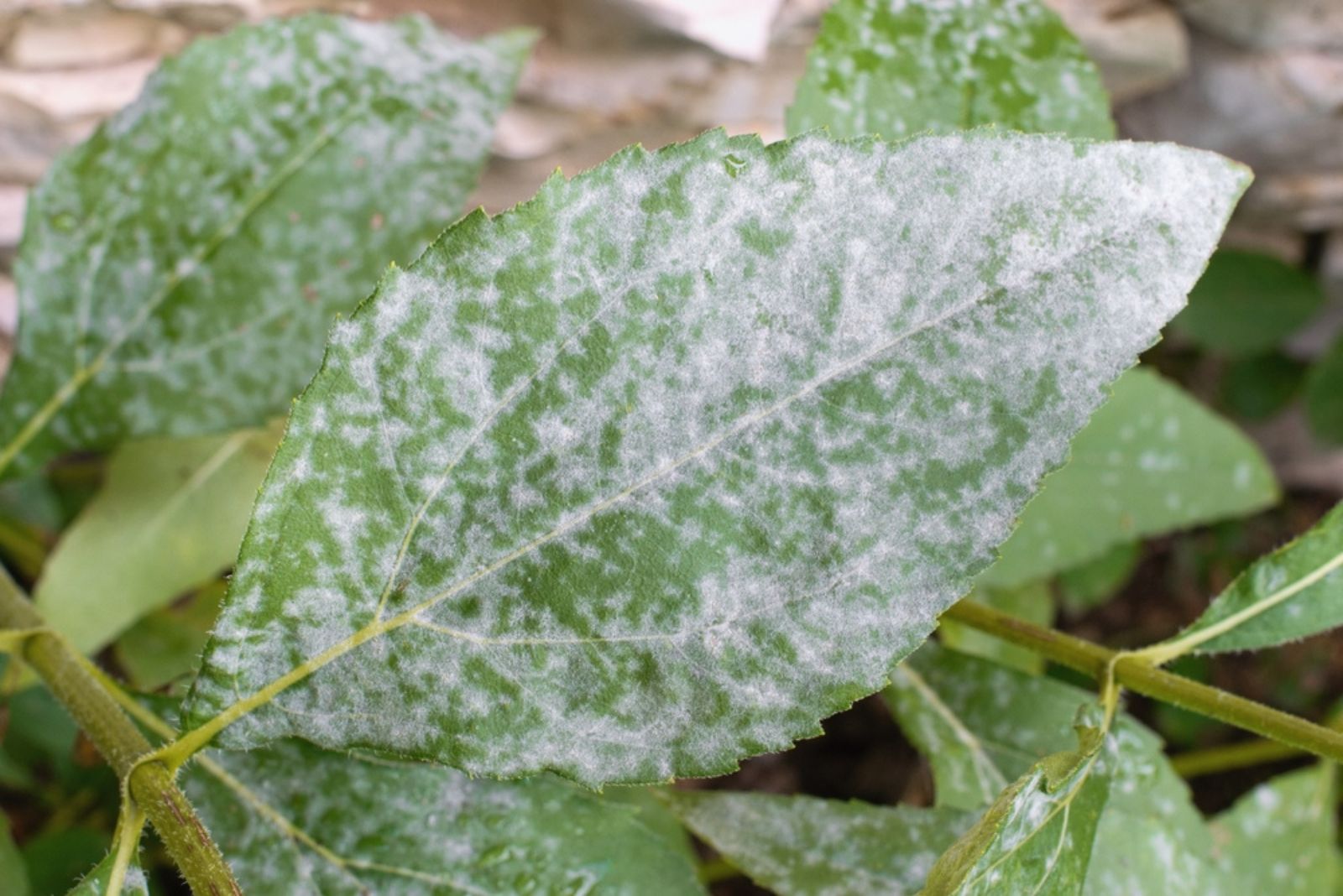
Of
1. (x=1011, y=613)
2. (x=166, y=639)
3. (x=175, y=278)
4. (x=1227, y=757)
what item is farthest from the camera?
(x=1227, y=757)

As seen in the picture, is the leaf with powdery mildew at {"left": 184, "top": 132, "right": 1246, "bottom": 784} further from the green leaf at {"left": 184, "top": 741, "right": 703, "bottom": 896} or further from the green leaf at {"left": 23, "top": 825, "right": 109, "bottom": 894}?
the green leaf at {"left": 23, "top": 825, "right": 109, "bottom": 894}

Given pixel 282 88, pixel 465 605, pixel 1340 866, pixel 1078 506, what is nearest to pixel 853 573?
pixel 465 605

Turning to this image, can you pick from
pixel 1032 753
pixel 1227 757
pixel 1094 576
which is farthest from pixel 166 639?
pixel 1227 757

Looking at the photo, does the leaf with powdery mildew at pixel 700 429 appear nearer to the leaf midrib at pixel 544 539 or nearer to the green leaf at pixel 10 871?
the leaf midrib at pixel 544 539

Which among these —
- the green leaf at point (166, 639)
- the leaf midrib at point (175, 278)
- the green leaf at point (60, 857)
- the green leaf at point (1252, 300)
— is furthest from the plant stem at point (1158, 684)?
the green leaf at point (1252, 300)

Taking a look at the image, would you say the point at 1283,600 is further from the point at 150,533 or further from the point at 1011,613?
the point at 150,533

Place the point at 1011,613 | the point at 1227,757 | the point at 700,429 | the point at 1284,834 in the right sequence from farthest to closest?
the point at 1227,757 → the point at 1284,834 → the point at 1011,613 → the point at 700,429
